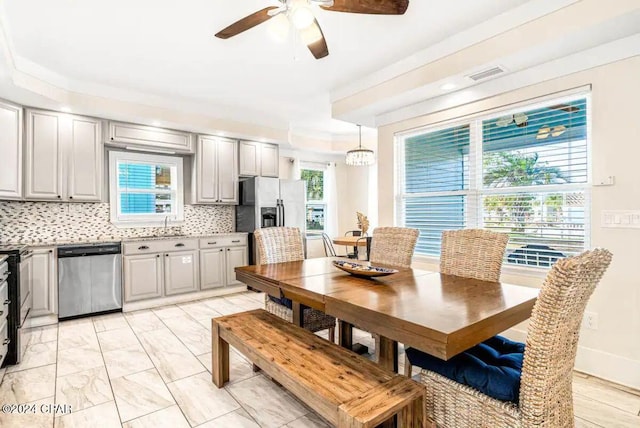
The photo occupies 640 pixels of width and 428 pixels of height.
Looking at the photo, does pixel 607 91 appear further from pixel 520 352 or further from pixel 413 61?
pixel 520 352

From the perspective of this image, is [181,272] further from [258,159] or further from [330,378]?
[330,378]

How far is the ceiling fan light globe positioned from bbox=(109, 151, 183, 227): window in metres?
3.78

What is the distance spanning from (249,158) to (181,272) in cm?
206

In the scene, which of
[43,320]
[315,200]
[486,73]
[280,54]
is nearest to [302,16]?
[280,54]

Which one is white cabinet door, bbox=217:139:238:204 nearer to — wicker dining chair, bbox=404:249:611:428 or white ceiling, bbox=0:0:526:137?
white ceiling, bbox=0:0:526:137

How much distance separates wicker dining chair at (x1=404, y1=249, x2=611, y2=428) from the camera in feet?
4.13

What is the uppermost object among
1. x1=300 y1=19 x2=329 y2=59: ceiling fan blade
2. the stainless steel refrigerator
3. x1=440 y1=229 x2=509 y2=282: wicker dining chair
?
x1=300 y1=19 x2=329 y2=59: ceiling fan blade

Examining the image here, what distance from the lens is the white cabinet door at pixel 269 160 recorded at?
5.66 m

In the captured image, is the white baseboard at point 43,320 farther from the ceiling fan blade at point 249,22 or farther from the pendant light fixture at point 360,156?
the pendant light fixture at point 360,156

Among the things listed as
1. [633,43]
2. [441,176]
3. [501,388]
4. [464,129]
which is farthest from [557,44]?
[501,388]

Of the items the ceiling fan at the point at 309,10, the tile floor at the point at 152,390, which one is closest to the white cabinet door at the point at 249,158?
the tile floor at the point at 152,390

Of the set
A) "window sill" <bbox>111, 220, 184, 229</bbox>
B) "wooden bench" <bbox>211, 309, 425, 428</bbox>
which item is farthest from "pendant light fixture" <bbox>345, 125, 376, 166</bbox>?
"wooden bench" <bbox>211, 309, 425, 428</bbox>

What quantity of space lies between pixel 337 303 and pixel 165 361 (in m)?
1.93

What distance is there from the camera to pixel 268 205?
5.27 m
